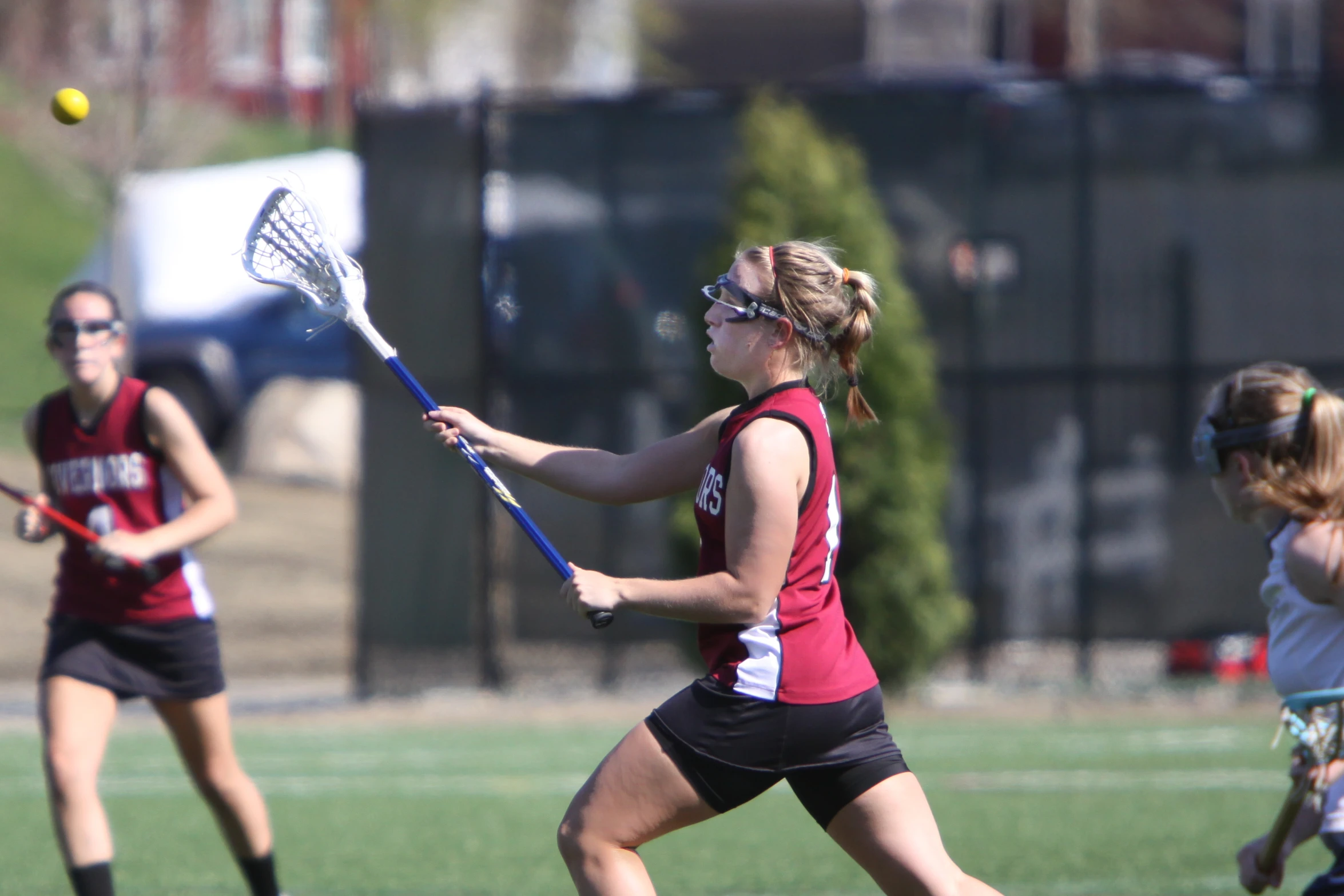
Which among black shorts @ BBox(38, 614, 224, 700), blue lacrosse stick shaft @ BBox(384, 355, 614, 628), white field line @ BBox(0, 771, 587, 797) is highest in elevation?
blue lacrosse stick shaft @ BBox(384, 355, 614, 628)

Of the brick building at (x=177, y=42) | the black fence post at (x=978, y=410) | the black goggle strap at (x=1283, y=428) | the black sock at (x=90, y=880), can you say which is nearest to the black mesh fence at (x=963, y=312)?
the black fence post at (x=978, y=410)

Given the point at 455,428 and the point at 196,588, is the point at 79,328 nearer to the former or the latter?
the point at 196,588

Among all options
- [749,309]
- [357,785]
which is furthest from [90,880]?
[357,785]

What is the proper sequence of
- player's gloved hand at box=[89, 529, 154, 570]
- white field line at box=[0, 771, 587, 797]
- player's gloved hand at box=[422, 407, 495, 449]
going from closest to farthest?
player's gloved hand at box=[422, 407, 495, 449] < player's gloved hand at box=[89, 529, 154, 570] < white field line at box=[0, 771, 587, 797]

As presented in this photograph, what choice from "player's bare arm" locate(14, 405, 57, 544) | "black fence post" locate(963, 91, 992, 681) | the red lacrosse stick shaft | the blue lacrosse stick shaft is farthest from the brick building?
the blue lacrosse stick shaft

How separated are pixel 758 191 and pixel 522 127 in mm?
2106

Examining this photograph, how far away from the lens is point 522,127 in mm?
12203

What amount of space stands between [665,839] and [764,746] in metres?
3.71

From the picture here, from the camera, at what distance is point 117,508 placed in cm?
538

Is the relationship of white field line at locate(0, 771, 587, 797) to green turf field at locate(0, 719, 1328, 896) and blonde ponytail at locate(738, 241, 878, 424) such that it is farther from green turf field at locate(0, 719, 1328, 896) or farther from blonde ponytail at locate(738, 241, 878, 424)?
blonde ponytail at locate(738, 241, 878, 424)

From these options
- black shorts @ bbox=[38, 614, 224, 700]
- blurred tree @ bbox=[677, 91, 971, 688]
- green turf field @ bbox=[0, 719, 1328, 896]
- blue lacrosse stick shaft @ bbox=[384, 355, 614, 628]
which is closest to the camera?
blue lacrosse stick shaft @ bbox=[384, 355, 614, 628]

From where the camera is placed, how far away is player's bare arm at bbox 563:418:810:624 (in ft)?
11.5

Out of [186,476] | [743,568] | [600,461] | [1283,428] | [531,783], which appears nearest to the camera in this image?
[743,568]

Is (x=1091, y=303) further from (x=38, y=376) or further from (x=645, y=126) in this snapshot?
(x=38, y=376)
